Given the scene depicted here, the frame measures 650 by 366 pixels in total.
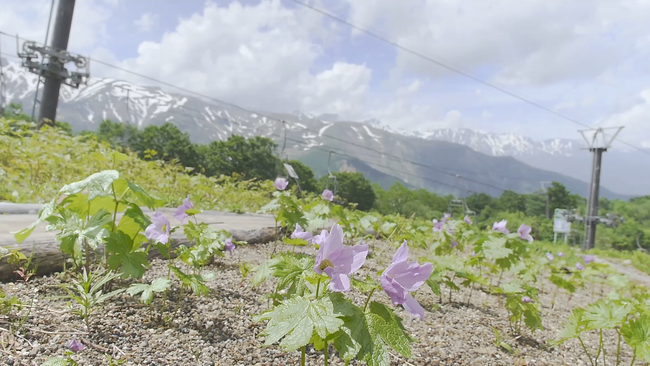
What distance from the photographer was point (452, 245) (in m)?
4.24

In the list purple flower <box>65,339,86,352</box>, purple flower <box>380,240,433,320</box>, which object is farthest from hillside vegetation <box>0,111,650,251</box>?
purple flower <box>380,240,433,320</box>

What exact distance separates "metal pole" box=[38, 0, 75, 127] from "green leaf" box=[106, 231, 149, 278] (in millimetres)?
17163

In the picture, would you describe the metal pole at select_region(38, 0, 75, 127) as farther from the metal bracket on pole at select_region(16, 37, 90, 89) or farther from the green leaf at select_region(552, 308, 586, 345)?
the green leaf at select_region(552, 308, 586, 345)

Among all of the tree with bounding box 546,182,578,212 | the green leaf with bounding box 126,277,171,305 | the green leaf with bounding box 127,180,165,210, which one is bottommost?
the green leaf with bounding box 126,277,171,305

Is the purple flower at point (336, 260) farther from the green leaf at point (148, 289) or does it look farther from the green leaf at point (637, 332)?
the green leaf at point (637, 332)

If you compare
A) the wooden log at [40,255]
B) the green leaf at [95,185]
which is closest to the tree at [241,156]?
the wooden log at [40,255]

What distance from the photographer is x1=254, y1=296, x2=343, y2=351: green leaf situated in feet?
2.65

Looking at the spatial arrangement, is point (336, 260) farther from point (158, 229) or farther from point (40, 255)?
point (40, 255)

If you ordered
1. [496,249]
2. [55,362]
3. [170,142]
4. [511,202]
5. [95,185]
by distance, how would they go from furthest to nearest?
1. [511,202]
2. [170,142]
3. [496,249]
4. [95,185]
5. [55,362]

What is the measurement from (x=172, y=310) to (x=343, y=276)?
1.20 meters

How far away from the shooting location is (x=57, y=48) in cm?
1602

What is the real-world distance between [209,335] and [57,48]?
18.5 metres

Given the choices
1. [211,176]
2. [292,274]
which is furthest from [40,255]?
[211,176]

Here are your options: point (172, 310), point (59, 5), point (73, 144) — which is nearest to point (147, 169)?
point (73, 144)
